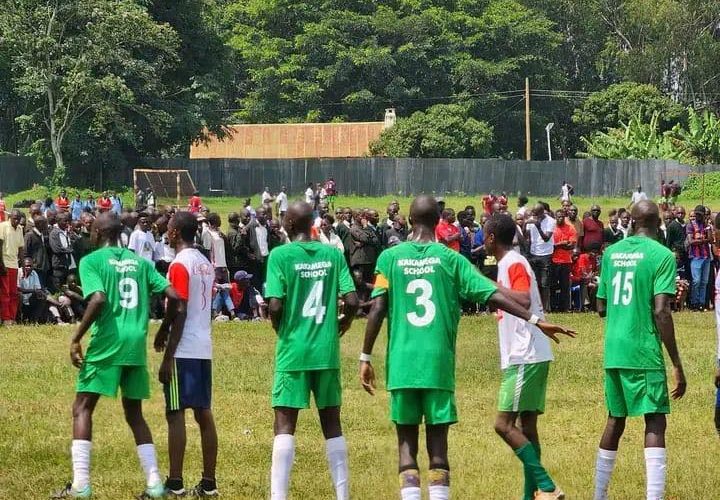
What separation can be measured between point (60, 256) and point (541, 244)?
320 inches

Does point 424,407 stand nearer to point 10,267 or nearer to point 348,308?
point 348,308

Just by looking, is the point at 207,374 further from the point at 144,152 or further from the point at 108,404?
the point at 144,152

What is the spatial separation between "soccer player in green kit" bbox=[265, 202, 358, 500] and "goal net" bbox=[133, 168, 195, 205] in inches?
1892

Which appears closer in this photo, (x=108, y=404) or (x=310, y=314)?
(x=310, y=314)

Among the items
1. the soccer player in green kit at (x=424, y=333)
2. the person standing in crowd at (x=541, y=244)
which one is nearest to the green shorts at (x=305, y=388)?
the soccer player in green kit at (x=424, y=333)

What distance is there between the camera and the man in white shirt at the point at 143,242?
21.3 metres

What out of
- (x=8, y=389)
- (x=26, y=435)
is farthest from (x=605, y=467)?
(x=8, y=389)

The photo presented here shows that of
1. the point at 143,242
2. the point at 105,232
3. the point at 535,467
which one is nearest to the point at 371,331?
the point at 535,467

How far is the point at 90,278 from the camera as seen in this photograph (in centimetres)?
936

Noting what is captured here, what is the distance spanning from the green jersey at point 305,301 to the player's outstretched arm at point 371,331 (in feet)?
1.39

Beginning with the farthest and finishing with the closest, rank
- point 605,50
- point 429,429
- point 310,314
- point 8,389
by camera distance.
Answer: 1. point 605,50
2. point 8,389
3. point 310,314
4. point 429,429

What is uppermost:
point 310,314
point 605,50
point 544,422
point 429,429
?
point 605,50

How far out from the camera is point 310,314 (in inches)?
345

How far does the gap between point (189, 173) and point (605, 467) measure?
53.9 meters
